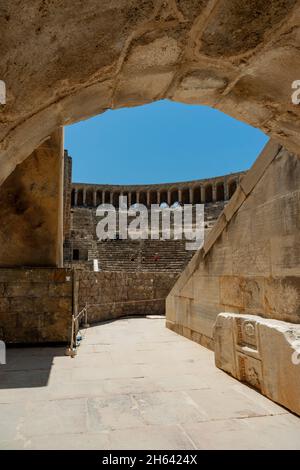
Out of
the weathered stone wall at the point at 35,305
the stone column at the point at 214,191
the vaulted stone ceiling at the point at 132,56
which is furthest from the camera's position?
the stone column at the point at 214,191

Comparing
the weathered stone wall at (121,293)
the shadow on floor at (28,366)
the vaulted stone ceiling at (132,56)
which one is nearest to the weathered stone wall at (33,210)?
the shadow on floor at (28,366)

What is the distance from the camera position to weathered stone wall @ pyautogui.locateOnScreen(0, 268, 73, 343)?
632 centimetres

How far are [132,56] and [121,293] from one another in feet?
38.0

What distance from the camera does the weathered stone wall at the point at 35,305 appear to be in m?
6.32

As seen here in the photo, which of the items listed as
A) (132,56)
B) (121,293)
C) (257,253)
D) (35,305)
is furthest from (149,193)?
(132,56)

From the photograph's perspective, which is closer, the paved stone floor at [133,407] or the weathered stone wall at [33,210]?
the paved stone floor at [133,407]

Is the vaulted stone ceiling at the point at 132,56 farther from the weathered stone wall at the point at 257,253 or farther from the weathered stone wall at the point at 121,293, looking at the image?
the weathered stone wall at the point at 121,293

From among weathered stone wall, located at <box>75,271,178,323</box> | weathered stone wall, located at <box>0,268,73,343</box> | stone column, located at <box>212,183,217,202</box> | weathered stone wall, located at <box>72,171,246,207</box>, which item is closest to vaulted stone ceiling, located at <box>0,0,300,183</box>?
weathered stone wall, located at <box>0,268,73,343</box>

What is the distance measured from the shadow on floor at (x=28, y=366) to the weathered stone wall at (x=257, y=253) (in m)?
2.90

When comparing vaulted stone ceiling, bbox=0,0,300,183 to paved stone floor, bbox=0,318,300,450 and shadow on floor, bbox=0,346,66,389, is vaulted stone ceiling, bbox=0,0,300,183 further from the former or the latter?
shadow on floor, bbox=0,346,66,389

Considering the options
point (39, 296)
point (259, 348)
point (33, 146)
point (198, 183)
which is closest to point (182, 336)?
point (39, 296)

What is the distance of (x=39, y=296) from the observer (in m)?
6.53

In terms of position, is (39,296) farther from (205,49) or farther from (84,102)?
(205,49)
